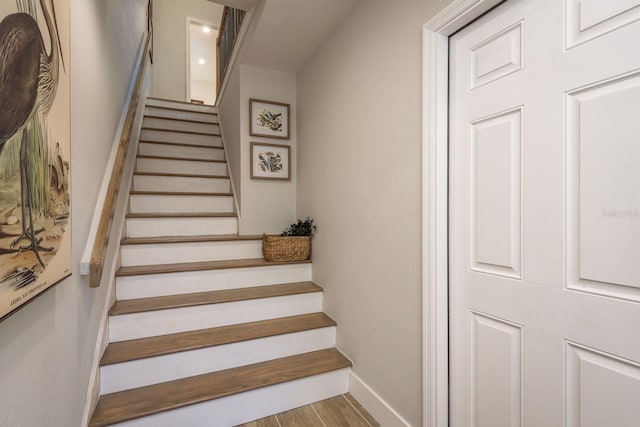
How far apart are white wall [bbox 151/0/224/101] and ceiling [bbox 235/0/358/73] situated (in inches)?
137

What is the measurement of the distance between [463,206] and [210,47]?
6.78 m

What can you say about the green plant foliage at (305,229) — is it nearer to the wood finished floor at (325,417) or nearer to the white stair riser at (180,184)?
the white stair riser at (180,184)

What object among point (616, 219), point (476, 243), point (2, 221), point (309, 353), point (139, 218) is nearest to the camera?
point (2, 221)

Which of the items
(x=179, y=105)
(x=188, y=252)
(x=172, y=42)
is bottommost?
(x=188, y=252)

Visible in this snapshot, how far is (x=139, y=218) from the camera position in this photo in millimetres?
2430

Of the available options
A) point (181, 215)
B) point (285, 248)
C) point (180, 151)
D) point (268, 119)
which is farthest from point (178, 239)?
point (180, 151)

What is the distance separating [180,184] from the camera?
2.98 meters

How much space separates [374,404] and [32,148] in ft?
6.06

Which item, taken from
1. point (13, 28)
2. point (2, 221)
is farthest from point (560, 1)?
point (2, 221)

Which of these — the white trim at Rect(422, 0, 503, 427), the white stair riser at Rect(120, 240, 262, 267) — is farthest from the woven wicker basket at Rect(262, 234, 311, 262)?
the white trim at Rect(422, 0, 503, 427)

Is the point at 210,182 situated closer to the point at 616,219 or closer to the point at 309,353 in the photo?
the point at 309,353

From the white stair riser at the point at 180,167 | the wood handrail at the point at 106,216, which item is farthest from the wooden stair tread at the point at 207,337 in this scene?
the white stair riser at the point at 180,167

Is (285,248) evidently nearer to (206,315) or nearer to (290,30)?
(206,315)

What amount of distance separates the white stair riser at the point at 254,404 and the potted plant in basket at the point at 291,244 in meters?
0.92
